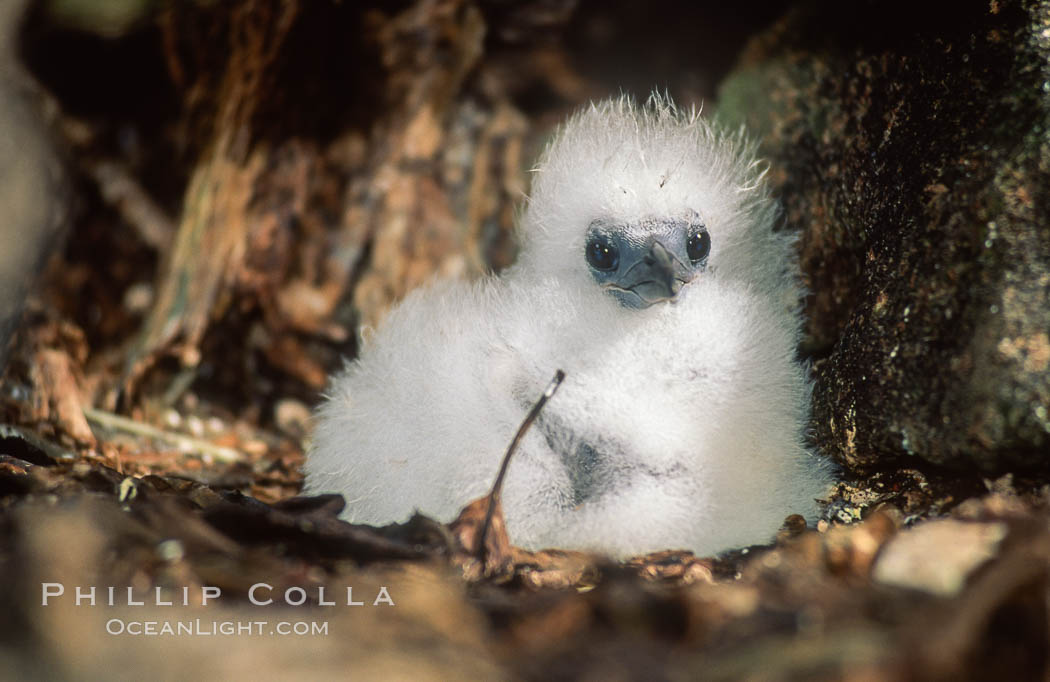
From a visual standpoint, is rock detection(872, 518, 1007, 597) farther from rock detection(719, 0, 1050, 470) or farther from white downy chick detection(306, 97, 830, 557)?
white downy chick detection(306, 97, 830, 557)

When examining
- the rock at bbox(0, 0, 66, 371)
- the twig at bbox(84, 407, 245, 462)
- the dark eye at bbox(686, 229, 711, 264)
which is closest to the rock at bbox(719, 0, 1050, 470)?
the dark eye at bbox(686, 229, 711, 264)

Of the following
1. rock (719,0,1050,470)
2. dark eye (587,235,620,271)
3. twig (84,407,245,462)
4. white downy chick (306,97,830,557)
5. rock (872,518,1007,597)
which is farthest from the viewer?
twig (84,407,245,462)

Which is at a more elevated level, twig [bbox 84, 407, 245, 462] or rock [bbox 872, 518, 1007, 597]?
twig [bbox 84, 407, 245, 462]

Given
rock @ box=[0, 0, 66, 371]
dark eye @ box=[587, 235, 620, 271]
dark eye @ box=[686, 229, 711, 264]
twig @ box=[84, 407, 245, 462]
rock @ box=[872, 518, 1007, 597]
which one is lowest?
rock @ box=[872, 518, 1007, 597]

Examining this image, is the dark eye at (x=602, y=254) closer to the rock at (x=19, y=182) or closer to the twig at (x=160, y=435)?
the twig at (x=160, y=435)

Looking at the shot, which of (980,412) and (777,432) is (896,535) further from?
(777,432)

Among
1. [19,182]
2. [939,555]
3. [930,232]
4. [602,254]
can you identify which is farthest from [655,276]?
[19,182]

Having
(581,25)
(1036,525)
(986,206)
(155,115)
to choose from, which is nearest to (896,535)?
(1036,525)

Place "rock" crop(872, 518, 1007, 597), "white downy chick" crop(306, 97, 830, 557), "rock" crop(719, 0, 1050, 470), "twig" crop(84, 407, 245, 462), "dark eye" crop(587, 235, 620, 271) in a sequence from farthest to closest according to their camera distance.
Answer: "twig" crop(84, 407, 245, 462), "dark eye" crop(587, 235, 620, 271), "white downy chick" crop(306, 97, 830, 557), "rock" crop(719, 0, 1050, 470), "rock" crop(872, 518, 1007, 597)
